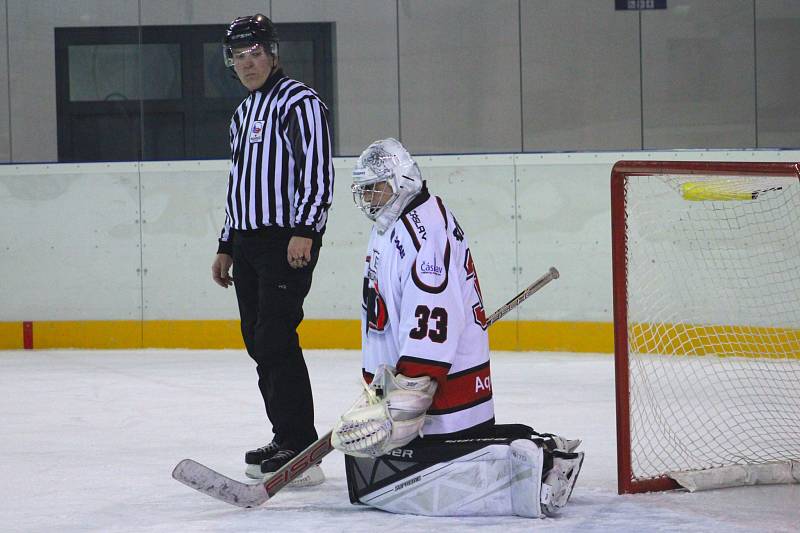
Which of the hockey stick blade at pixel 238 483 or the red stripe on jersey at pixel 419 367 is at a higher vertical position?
the red stripe on jersey at pixel 419 367

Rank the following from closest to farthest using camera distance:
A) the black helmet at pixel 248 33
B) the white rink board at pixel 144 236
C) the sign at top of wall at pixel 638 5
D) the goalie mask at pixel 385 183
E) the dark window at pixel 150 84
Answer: the goalie mask at pixel 385 183
the black helmet at pixel 248 33
the white rink board at pixel 144 236
the sign at top of wall at pixel 638 5
the dark window at pixel 150 84

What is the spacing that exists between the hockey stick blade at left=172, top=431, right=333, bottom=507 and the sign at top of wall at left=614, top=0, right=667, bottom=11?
14.5ft

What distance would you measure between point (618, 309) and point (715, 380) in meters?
1.89

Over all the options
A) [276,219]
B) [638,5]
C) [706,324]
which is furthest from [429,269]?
[638,5]

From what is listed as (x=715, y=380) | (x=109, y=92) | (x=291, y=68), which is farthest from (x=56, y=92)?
(x=715, y=380)

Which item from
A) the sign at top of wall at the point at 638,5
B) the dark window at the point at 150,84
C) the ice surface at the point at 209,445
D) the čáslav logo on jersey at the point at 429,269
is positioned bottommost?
the ice surface at the point at 209,445

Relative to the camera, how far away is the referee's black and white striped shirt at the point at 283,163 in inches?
127

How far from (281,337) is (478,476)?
2.46ft

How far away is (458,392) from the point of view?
2.74 metres

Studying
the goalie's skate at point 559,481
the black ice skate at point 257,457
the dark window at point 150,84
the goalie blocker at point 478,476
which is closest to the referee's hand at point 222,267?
the black ice skate at point 257,457

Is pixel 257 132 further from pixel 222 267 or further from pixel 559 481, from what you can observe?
pixel 559 481

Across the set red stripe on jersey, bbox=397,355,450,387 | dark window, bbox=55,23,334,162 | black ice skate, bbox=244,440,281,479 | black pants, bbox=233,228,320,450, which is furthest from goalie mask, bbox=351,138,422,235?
dark window, bbox=55,23,334,162

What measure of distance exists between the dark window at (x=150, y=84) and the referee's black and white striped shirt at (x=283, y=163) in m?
3.53

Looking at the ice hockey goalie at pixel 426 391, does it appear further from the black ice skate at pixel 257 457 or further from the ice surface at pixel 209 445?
the black ice skate at pixel 257 457
